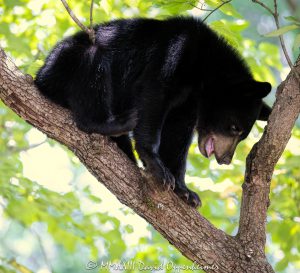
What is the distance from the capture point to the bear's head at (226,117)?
6.11 m

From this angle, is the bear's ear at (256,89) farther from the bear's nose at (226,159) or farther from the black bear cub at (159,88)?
the bear's nose at (226,159)

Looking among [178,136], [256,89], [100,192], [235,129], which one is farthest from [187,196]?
[100,192]

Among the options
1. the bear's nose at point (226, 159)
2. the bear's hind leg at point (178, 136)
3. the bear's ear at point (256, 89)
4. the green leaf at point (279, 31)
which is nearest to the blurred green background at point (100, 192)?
the bear's nose at point (226, 159)

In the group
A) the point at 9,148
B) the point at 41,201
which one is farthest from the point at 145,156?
the point at 9,148

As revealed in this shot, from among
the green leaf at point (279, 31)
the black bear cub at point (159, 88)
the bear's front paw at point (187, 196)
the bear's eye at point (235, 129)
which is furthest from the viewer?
the bear's eye at point (235, 129)

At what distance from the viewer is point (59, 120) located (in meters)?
4.98

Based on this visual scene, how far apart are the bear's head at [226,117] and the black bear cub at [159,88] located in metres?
0.01

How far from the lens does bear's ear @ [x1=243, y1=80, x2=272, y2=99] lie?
5.70 metres

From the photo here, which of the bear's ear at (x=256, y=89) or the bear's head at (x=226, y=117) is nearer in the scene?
the bear's ear at (x=256, y=89)

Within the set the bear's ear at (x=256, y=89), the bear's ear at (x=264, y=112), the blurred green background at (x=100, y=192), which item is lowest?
the blurred green background at (x=100, y=192)

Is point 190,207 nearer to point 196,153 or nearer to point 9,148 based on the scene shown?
point 196,153

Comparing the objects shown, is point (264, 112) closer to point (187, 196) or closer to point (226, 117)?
point (226, 117)

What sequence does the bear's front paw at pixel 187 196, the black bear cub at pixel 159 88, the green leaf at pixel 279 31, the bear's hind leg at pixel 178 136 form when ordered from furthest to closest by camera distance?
the bear's hind leg at pixel 178 136, the black bear cub at pixel 159 88, the bear's front paw at pixel 187 196, the green leaf at pixel 279 31

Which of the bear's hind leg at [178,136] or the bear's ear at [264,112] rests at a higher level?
the bear's ear at [264,112]
